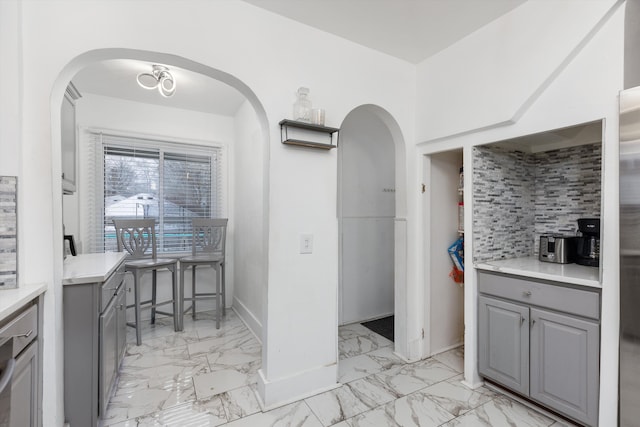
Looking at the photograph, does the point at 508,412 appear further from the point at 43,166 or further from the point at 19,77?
the point at 19,77

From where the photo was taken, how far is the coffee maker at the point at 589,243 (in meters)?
1.89

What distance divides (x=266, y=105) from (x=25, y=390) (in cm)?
182

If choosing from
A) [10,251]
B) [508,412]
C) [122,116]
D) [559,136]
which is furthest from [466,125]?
[122,116]

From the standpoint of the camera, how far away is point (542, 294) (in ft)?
5.83

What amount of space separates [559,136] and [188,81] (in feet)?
10.5

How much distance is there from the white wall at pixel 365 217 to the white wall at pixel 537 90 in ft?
3.29

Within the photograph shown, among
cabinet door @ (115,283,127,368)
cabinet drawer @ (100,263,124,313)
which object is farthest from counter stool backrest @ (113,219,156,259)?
cabinet drawer @ (100,263,124,313)

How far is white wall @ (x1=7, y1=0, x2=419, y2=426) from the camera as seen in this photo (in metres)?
1.37

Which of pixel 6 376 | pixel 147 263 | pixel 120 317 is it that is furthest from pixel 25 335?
pixel 147 263

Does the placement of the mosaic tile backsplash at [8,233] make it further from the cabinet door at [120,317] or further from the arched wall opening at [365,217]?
the arched wall opening at [365,217]

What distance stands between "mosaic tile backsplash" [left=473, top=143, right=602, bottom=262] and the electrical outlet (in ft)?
3.96

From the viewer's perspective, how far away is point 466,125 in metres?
2.14

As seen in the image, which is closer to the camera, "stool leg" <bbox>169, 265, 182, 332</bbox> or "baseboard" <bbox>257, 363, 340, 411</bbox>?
"baseboard" <bbox>257, 363, 340, 411</bbox>

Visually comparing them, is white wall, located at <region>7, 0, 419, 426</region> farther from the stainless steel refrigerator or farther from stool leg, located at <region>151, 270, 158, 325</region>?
stool leg, located at <region>151, 270, 158, 325</region>
